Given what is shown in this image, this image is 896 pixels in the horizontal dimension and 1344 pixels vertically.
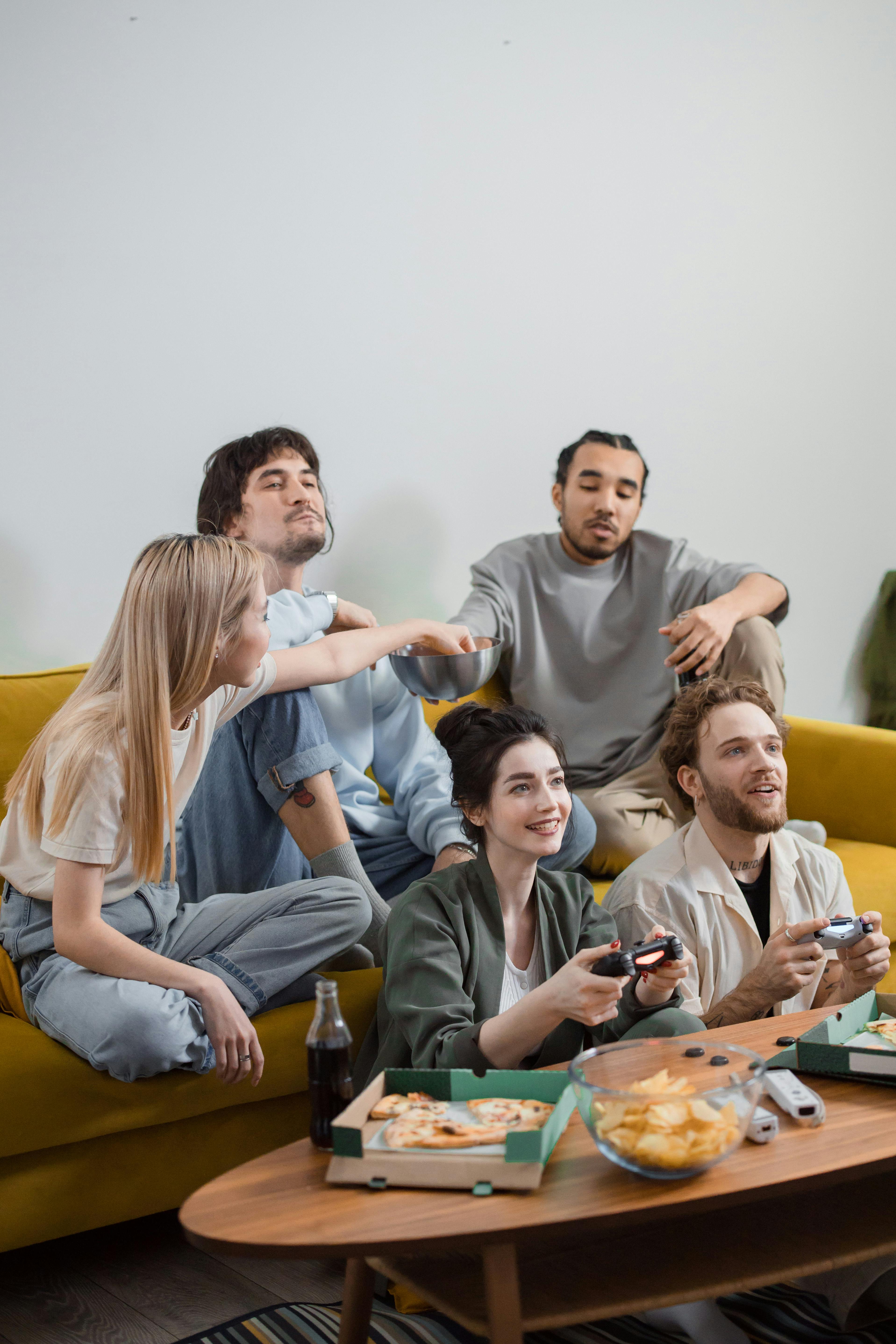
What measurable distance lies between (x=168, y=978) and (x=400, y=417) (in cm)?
173

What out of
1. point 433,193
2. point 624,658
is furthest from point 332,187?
point 624,658

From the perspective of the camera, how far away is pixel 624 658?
2.77m

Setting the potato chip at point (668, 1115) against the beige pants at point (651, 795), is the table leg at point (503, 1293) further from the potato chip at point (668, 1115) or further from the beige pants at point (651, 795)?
the beige pants at point (651, 795)

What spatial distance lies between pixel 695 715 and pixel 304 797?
67 centimetres

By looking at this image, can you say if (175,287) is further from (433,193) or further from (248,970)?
(248,970)

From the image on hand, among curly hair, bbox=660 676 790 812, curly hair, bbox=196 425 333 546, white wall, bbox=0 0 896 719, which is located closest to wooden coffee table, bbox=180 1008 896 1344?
curly hair, bbox=660 676 790 812

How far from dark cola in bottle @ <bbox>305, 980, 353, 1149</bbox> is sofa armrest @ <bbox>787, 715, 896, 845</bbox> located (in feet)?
5.42

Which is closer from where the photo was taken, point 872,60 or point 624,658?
point 624,658

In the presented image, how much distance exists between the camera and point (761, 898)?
6.04ft

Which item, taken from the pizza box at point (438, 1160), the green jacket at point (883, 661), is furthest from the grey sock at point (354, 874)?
the green jacket at point (883, 661)

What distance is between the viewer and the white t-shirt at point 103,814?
152 centimetres

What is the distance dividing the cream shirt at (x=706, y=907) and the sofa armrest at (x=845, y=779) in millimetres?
774

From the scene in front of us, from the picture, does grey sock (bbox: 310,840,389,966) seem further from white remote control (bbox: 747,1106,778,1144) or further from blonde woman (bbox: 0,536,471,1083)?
white remote control (bbox: 747,1106,778,1144)

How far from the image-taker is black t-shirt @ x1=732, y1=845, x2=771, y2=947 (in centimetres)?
183
